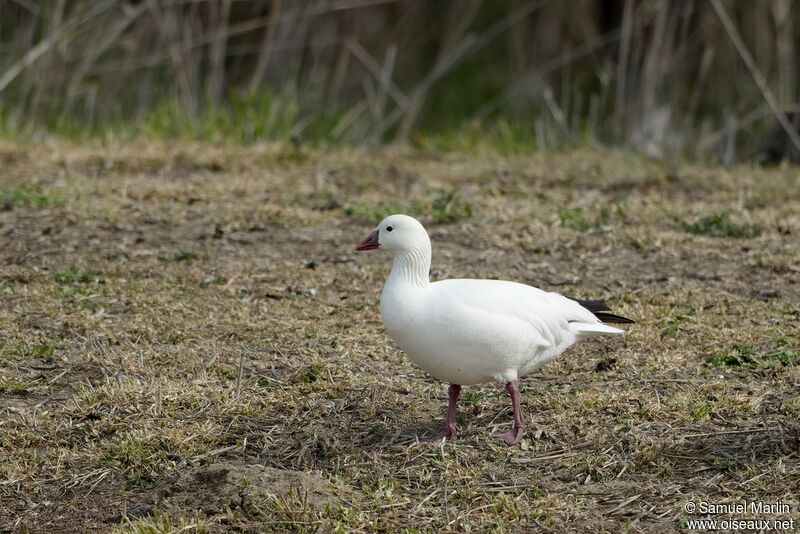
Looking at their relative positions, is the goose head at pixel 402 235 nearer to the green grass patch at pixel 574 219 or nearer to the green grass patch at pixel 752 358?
the green grass patch at pixel 752 358

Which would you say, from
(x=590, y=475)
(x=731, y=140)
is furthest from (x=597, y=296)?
(x=731, y=140)

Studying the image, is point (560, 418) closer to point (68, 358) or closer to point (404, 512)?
point (404, 512)

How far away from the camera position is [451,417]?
4.04 meters

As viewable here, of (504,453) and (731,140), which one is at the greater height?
(731,140)

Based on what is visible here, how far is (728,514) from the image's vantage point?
3504 millimetres

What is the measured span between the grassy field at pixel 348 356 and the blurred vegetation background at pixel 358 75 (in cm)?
109

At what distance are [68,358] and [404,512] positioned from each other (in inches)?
71.6

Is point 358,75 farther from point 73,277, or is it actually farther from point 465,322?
point 465,322

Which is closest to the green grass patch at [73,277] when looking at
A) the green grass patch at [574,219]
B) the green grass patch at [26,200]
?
the green grass patch at [26,200]

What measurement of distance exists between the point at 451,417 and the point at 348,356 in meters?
0.89

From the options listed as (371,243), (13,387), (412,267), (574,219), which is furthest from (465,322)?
(574,219)

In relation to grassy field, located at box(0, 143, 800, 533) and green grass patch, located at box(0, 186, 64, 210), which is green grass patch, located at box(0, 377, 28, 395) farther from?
green grass patch, located at box(0, 186, 64, 210)

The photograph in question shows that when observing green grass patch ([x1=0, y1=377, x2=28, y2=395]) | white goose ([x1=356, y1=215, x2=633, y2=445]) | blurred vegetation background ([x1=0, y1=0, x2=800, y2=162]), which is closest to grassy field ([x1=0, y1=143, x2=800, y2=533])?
green grass patch ([x1=0, y1=377, x2=28, y2=395])

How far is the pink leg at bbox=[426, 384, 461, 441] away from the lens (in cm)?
402
